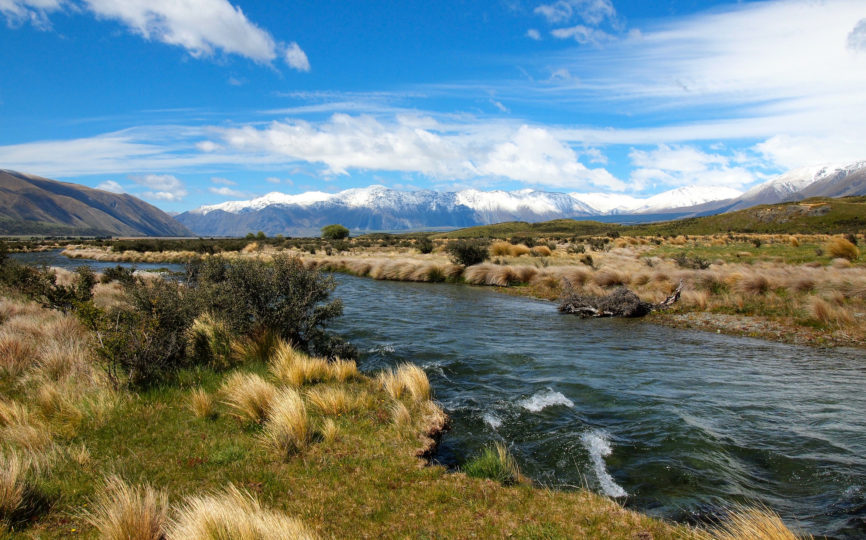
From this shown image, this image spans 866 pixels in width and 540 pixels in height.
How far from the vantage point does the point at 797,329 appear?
44.5ft

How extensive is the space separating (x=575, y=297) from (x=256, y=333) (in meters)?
13.7

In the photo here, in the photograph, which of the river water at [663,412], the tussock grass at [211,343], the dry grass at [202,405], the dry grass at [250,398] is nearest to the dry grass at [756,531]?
the river water at [663,412]

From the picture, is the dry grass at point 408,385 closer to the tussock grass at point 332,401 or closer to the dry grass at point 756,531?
the tussock grass at point 332,401

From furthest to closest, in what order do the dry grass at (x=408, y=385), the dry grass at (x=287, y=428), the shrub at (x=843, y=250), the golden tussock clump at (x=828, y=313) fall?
the shrub at (x=843, y=250)
the golden tussock clump at (x=828, y=313)
the dry grass at (x=408, y=385)
the dry grass at (x=287, y=428)

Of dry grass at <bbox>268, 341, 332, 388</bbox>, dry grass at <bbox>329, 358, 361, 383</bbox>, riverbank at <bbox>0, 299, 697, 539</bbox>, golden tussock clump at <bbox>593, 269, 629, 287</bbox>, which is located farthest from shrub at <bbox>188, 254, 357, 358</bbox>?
golden tussock clump at <bbox>593, 269, 629, 287</bbox>

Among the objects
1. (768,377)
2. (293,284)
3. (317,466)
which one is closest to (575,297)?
(768,377)

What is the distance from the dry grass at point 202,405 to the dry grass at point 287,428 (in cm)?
105

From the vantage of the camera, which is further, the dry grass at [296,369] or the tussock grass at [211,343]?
the tussock grass at [211,343]

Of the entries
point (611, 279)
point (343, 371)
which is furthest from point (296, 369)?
point (611, 279)

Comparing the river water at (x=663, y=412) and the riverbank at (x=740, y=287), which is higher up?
the riverbank at (x=740, y=287)

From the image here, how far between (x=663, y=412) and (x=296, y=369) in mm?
7015

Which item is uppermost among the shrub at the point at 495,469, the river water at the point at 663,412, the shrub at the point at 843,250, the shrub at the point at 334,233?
the shrub at the point at 334,233

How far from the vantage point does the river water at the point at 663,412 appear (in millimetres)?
5418

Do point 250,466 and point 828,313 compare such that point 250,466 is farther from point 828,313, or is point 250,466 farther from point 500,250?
point 500,250
